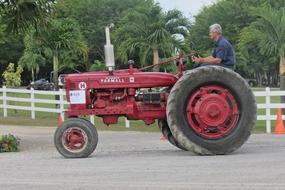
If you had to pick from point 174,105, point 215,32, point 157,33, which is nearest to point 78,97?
point 174,105

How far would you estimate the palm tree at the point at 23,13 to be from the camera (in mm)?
12859

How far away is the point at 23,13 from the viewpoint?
12984 mm

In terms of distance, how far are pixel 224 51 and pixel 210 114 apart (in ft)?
3.98

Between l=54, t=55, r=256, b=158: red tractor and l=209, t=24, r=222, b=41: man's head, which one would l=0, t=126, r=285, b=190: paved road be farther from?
l=209, t=24, r=222, b=41: man's head

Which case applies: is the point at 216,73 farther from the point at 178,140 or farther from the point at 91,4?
the point at 91,4

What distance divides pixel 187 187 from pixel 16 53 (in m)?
71.6

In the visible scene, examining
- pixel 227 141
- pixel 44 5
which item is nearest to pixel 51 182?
pixel 227 141

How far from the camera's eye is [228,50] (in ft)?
33.7

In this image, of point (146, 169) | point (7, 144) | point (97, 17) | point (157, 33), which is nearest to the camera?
point (146, 169)

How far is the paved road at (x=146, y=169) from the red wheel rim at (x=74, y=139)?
10.9 inches

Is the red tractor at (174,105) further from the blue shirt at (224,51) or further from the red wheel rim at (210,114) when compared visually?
the blue shirt at (224,51)

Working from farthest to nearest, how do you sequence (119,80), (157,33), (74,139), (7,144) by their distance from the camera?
(157,33) → (7,144) → (119,80) → (74,139)

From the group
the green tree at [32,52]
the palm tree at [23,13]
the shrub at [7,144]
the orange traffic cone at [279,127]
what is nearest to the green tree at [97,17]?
the green tree at [32,52]

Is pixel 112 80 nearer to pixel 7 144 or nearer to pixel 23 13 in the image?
pixel 7 144
